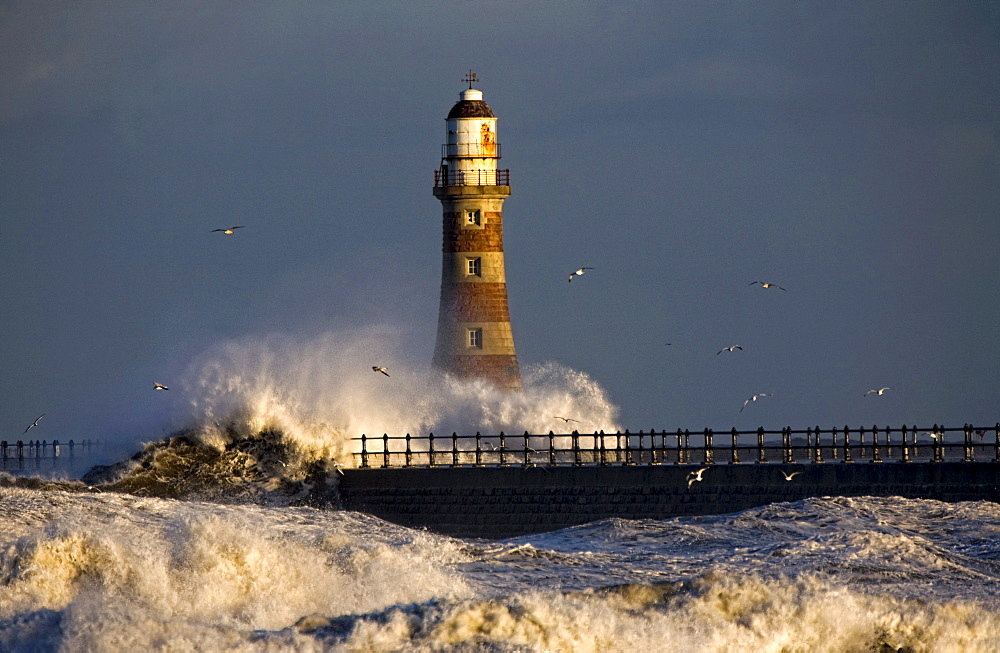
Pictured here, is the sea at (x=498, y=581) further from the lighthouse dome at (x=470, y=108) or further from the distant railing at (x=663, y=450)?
the lighthouse dome at (x=470, y=108)

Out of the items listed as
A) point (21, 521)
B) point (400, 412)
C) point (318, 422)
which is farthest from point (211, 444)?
point (21, 521)

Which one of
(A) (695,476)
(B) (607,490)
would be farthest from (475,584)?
(B) (607,490)

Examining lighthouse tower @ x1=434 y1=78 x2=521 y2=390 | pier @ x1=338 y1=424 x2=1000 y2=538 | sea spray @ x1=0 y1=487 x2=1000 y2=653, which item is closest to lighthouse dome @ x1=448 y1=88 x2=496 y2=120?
lighthouse tower @ x1=434 y1=78 x2=521 y2=390

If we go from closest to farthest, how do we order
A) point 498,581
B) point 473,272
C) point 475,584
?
point 475,584, point 498,581, point 473,272

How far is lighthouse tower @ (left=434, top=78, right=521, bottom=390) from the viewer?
3781 cm

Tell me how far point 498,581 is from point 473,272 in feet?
63.8

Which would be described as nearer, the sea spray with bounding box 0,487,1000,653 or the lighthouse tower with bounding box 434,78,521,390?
the sea spray with bounding box 0,487,1000,653

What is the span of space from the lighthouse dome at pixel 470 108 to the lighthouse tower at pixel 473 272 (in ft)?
1.26

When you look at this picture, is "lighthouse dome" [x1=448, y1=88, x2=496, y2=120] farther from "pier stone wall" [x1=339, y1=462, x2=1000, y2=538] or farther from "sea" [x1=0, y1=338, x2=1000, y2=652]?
"sea" [x1=0, y1=338, x2=1000, y2=652]

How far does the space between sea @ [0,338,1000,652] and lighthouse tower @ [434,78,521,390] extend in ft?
40.2

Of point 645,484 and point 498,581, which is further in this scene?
point 645,484

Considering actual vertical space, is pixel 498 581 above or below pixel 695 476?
below

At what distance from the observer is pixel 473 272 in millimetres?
37812

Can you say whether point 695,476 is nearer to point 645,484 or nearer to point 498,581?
point 645,484
